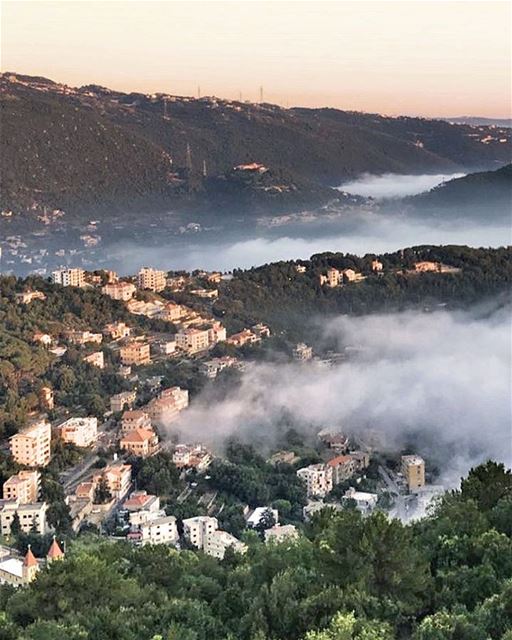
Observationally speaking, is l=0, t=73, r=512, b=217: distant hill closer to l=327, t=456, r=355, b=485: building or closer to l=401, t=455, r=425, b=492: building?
l=327, t=456, r=355, b=485: building

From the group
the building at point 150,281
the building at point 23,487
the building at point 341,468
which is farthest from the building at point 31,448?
the building at point 150,281

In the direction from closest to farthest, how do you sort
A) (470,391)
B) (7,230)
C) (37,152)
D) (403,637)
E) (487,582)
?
1. (403,637)
2. (487,582)
3. (470,391)
4. (7,230)
5. (37,152)

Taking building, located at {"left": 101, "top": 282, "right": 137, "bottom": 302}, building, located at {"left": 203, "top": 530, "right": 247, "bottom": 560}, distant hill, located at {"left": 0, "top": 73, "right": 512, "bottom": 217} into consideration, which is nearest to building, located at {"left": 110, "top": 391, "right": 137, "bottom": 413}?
building, located at {"left": 203, "top": 530, "right": 247, "bottom": 560}

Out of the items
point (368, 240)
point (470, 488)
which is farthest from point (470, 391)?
point (368, 240)

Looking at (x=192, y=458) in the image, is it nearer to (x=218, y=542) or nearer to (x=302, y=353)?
(x=218, y=542)

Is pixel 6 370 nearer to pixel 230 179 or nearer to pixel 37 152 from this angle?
pixel 37 152

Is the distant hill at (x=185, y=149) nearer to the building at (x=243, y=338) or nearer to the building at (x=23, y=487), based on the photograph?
the building at (x=243, y=338)
